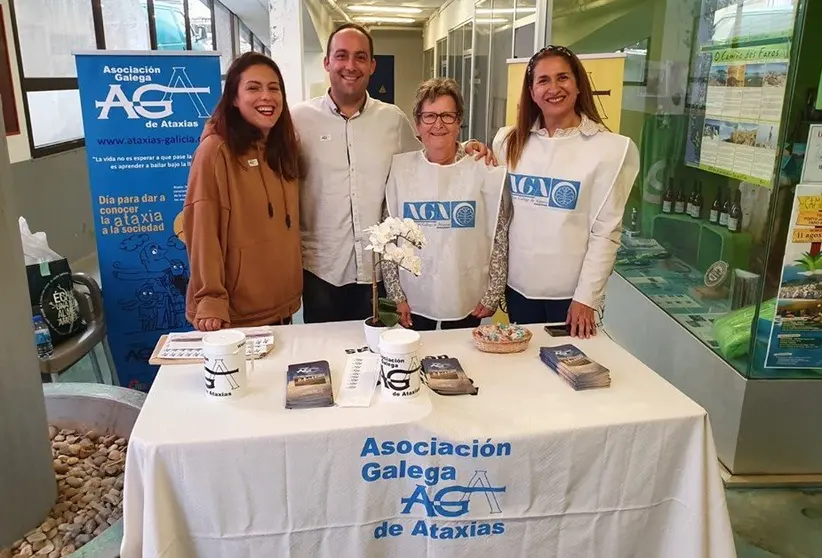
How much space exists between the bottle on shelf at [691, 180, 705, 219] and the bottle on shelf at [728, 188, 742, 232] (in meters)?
0.35

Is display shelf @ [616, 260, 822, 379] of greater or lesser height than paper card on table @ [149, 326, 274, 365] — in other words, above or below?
below

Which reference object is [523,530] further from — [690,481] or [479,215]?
[479,215]

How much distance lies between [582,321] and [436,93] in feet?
2.68

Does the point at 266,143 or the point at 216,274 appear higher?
the point at 266,143

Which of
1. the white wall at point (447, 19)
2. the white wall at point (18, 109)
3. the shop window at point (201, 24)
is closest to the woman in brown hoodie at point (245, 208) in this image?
the white wall at point (18, 109)

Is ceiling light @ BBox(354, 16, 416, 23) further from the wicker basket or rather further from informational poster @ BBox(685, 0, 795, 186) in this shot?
the wicker basket

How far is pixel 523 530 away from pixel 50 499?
1129 mm

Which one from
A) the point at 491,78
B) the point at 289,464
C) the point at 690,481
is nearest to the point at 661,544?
the point at 690,481

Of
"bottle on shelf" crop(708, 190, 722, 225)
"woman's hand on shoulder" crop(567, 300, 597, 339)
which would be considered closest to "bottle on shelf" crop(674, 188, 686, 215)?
"bottle on shelf" crop(708, 190, 722, 225)

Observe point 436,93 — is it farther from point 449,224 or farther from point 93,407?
point 93,407

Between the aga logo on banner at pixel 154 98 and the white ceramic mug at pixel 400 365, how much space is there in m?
1.88

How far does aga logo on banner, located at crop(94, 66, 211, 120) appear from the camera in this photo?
2.74 m

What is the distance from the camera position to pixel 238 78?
6.72 feet

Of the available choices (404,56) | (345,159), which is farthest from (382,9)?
(345,159)
